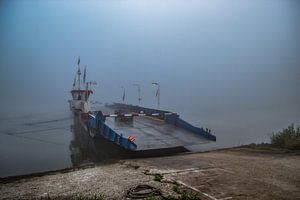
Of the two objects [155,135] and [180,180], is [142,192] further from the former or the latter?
[155,135]

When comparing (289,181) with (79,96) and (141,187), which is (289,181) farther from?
(79,96)

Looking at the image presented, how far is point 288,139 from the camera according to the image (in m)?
10.9

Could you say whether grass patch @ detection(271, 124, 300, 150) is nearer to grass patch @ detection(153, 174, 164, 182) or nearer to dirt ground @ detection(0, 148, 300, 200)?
dirt ground @ detection(0, 148, 300, 200)

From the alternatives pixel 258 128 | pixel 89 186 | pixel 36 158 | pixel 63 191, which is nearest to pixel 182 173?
pixel 89 186

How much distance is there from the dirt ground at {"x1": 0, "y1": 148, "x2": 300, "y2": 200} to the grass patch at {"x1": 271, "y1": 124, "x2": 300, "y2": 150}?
1841 millimetres

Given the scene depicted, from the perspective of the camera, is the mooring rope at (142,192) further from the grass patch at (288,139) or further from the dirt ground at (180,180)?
the grass patch at (288,139)

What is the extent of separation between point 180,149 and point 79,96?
17895mm

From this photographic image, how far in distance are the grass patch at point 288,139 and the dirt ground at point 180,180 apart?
72.5 inches

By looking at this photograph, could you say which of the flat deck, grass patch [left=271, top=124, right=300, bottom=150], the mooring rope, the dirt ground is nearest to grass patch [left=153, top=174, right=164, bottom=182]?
the dirt ground

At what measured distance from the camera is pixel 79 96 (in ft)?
87.6

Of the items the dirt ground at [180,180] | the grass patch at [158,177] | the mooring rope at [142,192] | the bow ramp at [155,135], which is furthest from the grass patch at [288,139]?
the mooring rope at [142,192]

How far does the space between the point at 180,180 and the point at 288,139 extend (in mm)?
6554

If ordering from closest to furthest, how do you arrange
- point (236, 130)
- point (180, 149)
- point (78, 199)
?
point (78, 199) → point (180, 149) → point (236, 130)

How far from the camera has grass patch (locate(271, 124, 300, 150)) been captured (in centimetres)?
1039
